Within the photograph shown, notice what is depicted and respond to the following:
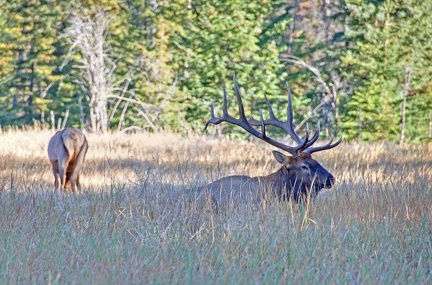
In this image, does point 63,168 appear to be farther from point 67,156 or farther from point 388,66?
point 388,66

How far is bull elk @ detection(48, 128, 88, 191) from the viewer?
39.4 ft

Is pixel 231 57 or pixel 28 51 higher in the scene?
pixel 28 51

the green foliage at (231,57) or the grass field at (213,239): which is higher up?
the green foliage at (231,57)

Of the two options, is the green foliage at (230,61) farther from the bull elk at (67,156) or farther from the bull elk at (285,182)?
the bull elk at (285,182)

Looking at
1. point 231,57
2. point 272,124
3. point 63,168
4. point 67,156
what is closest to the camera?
point 272,124

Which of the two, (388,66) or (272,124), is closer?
(272,124)

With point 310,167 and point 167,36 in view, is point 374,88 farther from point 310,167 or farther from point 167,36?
point 310,167

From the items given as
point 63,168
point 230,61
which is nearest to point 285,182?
point 63,168

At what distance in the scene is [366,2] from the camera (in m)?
29.4

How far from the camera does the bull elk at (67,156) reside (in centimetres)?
1202

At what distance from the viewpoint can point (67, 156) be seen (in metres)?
12.2

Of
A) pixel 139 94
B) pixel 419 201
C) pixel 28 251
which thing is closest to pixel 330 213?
pixel 419 201

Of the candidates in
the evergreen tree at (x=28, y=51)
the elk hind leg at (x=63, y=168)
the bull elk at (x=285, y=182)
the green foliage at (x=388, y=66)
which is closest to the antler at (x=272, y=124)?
the bull elk at (x=285, y=182)

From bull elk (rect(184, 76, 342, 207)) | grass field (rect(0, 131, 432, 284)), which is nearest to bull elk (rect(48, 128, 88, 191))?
grass field (rect(0, 131, 432, 284))
